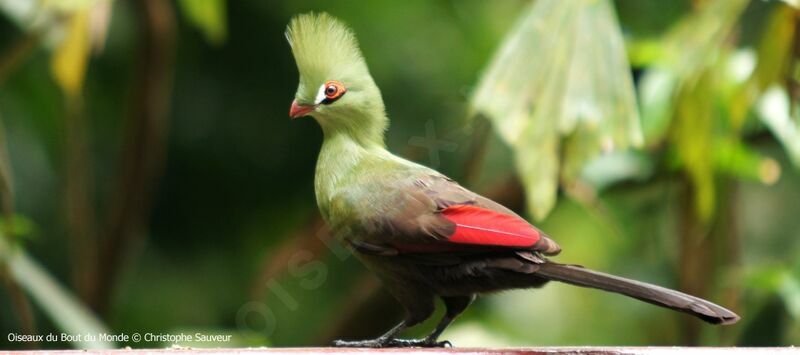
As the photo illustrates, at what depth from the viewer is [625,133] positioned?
239cm

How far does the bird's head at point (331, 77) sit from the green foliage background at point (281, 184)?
1.73 m

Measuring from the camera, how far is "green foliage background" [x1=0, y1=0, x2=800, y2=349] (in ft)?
11.7

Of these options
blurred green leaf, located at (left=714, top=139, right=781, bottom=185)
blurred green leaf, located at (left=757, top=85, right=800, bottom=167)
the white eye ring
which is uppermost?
blurred green leaf, located at (left=757, top=85, right=800, bottom=167)

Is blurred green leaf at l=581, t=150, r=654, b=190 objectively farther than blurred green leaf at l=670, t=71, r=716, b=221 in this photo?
Yes

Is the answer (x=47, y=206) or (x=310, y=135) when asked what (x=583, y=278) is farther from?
(x=47, y=206)

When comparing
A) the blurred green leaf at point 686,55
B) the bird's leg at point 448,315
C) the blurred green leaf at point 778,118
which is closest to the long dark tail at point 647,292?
the bird's leg at point 448,315

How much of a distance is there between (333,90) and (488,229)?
308 millimetres

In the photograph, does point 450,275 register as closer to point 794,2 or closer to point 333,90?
point 333,90

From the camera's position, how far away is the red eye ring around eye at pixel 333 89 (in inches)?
60.0

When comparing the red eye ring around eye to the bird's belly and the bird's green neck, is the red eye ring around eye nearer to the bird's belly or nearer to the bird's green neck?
the bird's green neck

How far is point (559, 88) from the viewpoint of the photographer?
2.37m

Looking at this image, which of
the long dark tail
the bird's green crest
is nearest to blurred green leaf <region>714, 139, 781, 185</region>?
the long dark tail

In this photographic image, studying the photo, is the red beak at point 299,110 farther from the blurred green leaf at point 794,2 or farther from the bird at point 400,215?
the blurred green leaf at point 794,2

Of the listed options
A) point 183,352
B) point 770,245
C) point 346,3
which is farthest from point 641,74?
point 183,352
